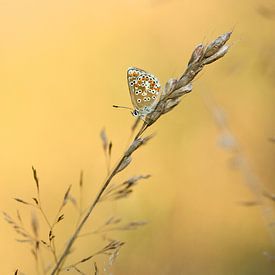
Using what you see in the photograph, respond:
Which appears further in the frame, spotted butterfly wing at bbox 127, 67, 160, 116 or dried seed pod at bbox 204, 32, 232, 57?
spotted butterfly wing at bbox 127, 67, 160, 116

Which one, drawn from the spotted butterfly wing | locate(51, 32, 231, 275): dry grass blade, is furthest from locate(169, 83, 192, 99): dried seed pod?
the spotted butterfly wing

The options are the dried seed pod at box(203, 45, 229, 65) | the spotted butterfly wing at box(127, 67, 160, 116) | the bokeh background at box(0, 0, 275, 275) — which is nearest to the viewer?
the dried seed pod at box(203, 45, 229, 65)

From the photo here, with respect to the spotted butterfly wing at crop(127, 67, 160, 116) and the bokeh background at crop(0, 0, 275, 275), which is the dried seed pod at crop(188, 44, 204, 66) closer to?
the spotted butterfly wing at crop(127, 67, 160, 116)

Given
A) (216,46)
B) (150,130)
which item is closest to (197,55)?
(216,46)

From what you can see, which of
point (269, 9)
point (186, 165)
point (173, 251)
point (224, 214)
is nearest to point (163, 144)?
point (186, 165)

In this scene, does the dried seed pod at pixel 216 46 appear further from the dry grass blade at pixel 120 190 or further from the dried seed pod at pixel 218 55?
the dry grass blade at pixel 120 190

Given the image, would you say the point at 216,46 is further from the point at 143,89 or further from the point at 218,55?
the point at 143,89

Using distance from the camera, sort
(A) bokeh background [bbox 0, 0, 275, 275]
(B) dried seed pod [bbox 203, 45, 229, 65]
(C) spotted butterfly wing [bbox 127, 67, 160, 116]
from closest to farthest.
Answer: (B) dried seed pod [bbox 203, 45, 229, 65], (C) spotted butterfly wing [bbox 127, 67, 160, 116], (A) bokeh background [bbox 0, 0, 275, 275]

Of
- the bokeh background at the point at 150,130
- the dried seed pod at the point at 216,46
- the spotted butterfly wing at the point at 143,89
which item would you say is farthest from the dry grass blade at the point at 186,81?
the bokeh background at the point at 150,130

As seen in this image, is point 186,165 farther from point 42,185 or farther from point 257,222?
point 42,185

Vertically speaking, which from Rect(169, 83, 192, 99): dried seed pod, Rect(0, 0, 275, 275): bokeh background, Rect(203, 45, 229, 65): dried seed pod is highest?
Rect(0, 0, 275, 275): bokeh background
